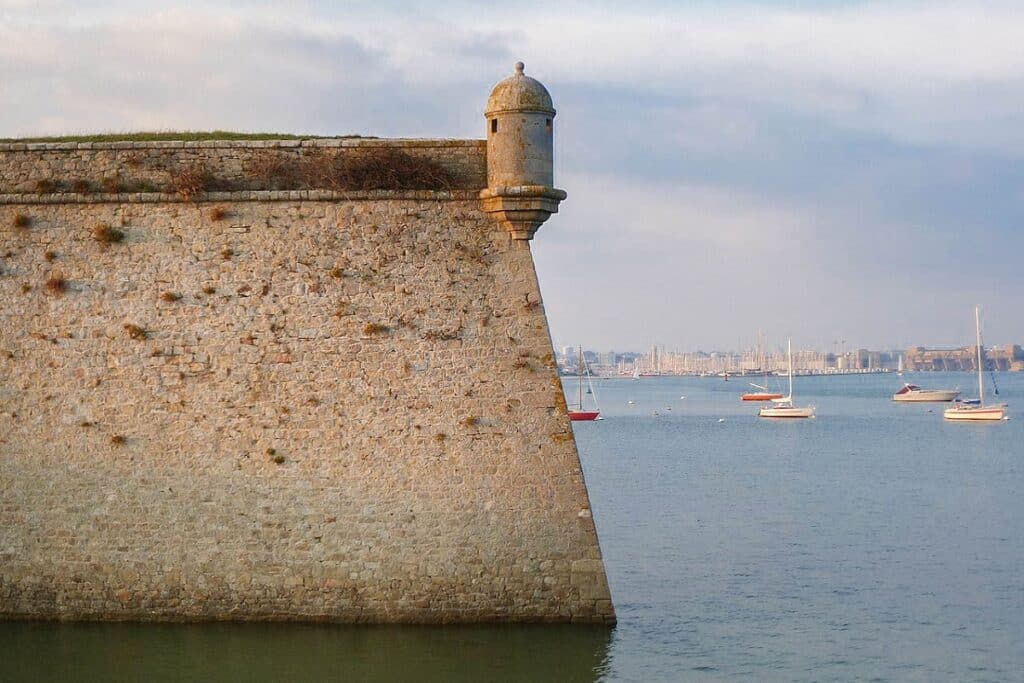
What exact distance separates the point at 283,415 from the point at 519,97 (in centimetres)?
467

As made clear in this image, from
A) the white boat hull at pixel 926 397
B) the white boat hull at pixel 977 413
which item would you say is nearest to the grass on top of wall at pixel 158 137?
the white boat hull at pixel 977 413

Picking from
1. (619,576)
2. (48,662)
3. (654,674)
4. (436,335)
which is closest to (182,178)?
(436,335)

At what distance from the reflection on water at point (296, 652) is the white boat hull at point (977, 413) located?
65.2 metres

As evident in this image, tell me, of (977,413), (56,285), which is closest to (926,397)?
(977,413)

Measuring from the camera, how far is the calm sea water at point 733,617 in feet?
45.3

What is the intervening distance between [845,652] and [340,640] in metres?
6.35

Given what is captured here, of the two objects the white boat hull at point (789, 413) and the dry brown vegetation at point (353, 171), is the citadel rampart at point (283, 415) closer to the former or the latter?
the dry brown vegetation at point (353, 171)

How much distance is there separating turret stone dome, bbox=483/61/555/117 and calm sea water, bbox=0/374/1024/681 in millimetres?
6071

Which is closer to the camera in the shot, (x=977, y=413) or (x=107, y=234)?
(x=107, y=234)

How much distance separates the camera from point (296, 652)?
45.5ft

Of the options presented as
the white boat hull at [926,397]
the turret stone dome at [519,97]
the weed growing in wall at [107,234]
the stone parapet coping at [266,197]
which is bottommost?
the white boat hull at [926,397]

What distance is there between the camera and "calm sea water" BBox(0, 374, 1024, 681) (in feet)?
45.3

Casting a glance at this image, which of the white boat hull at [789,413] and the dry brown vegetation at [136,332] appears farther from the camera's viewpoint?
the white boat hull at [789,413]

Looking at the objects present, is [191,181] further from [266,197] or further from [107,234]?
[107,234]
